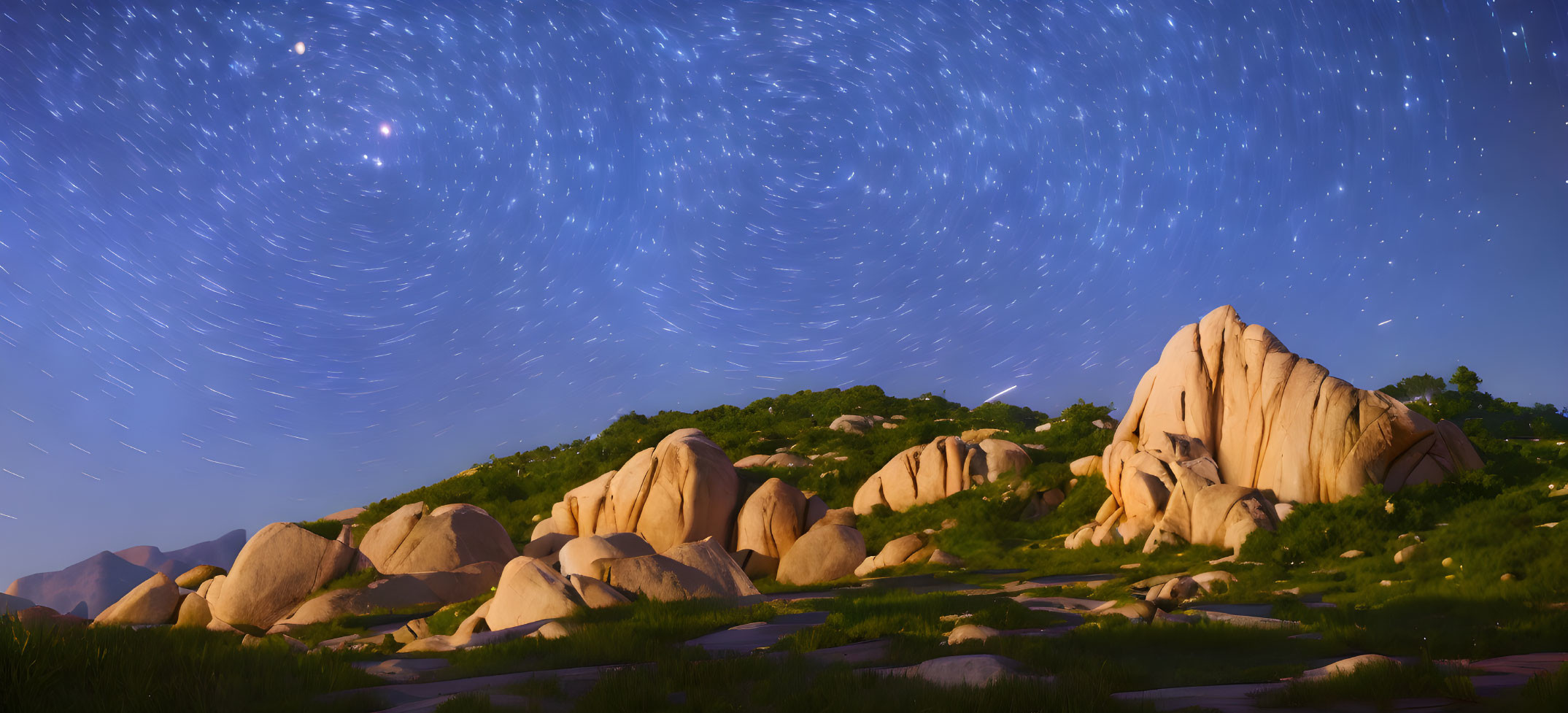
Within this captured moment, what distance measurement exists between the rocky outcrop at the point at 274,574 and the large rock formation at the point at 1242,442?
26.8 meters

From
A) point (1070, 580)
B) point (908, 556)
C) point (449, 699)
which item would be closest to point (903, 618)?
point (449, 699)

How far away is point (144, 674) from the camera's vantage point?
6.57 meters

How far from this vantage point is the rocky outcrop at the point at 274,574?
2309 cm

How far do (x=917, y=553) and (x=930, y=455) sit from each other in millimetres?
9148

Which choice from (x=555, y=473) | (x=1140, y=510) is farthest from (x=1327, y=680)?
(x=555, y=473)

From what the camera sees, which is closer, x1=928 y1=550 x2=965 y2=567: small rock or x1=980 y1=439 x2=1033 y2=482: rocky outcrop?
x1=928 y1=550 x2=965 y2=567: small rock

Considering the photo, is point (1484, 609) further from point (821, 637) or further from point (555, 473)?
point (555, 473)

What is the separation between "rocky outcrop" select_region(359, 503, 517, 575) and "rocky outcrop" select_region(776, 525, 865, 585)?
11018 millimetres

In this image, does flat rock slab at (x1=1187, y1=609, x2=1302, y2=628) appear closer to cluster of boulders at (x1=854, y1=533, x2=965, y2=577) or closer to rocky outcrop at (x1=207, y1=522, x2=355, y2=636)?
cluster of boulders at (x1=854, y1=533, x2=965, y2=577)

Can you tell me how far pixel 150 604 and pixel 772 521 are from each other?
2232cm

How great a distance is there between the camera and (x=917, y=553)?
34.5 meters

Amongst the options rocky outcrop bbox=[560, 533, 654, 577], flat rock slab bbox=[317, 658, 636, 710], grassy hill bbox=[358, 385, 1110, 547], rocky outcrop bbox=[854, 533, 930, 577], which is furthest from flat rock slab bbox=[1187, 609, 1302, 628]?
grassy hill bbox=[358, 385, 1110, 547]

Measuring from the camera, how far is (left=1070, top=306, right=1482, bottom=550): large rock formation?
2805 centimetres

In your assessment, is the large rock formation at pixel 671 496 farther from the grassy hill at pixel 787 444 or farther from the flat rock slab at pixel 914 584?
the flat rock slab at pixel 914 584
